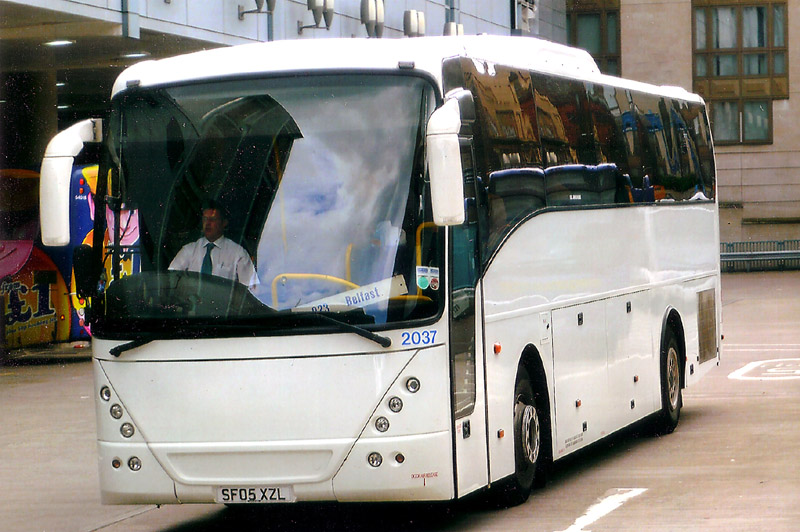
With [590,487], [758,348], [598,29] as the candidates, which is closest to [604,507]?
[590,487]

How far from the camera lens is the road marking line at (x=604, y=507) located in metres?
8.83

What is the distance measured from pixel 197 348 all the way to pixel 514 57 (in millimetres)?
3198

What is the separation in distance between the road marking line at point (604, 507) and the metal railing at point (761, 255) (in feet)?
156

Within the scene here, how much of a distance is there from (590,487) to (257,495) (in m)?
3.01

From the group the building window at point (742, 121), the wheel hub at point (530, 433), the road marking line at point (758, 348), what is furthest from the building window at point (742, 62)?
the wheel hub at point (530, 433)

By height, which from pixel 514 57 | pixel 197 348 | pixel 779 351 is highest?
pixel 514 57

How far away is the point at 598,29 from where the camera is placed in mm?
67938

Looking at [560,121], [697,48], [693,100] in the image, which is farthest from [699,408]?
[697,48]

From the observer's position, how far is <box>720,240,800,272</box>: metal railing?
5647 cm

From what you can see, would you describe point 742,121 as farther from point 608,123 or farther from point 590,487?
point 590,487

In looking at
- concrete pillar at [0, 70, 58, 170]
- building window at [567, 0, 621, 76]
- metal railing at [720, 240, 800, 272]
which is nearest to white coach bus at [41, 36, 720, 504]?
concrete pillar at [0, 70, 58, 170]

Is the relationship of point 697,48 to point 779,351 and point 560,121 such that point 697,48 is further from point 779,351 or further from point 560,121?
point 560,121

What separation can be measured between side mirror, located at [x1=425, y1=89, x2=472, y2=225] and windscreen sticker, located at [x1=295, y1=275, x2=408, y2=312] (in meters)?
0.54

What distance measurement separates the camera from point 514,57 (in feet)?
33.1
